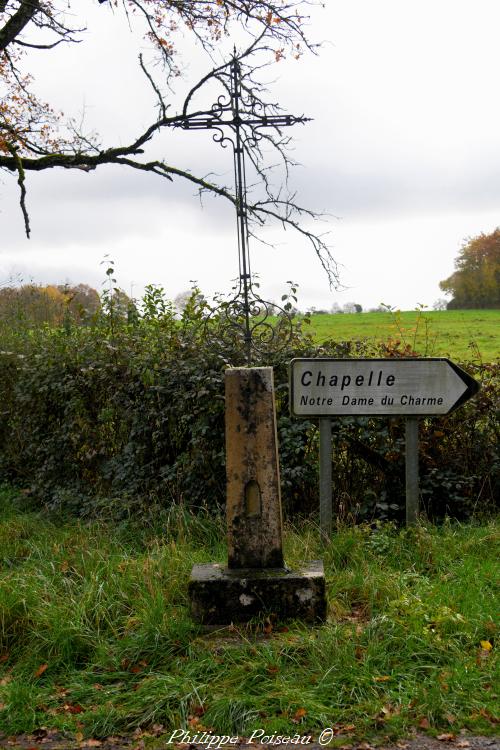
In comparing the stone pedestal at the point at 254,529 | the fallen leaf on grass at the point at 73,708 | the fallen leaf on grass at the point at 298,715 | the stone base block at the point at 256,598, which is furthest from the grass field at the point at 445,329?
the fallen leaf on grass at the point at 73,708

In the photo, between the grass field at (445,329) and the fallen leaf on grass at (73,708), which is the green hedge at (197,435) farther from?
the grass field at (445,329)

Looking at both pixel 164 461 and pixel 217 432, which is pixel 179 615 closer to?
pixel 217 432

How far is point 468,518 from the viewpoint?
293 inches

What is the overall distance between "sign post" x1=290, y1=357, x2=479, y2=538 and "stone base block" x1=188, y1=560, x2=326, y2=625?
1551 mm

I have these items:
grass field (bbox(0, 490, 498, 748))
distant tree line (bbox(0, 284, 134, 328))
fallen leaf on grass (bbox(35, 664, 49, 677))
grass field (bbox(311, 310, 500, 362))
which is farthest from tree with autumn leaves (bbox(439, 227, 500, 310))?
fallen leaf on grass (bbox(35, 664, 49, 677))

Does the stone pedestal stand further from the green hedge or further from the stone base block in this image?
the green hedge

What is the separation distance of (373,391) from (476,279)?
33130mm

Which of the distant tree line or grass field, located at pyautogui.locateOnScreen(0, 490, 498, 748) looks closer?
grass field, located at pyautogui.locateOnScreen(0, 490, 498, 748)

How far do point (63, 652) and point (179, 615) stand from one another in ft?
2.51

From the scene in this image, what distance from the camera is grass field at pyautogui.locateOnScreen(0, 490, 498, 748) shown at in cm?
417

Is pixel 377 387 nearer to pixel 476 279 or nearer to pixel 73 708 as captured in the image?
pixel 73 708

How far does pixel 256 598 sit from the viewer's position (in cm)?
519

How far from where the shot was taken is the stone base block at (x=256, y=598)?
5.15m

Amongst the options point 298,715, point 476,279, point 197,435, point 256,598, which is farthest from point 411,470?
point 476,279
